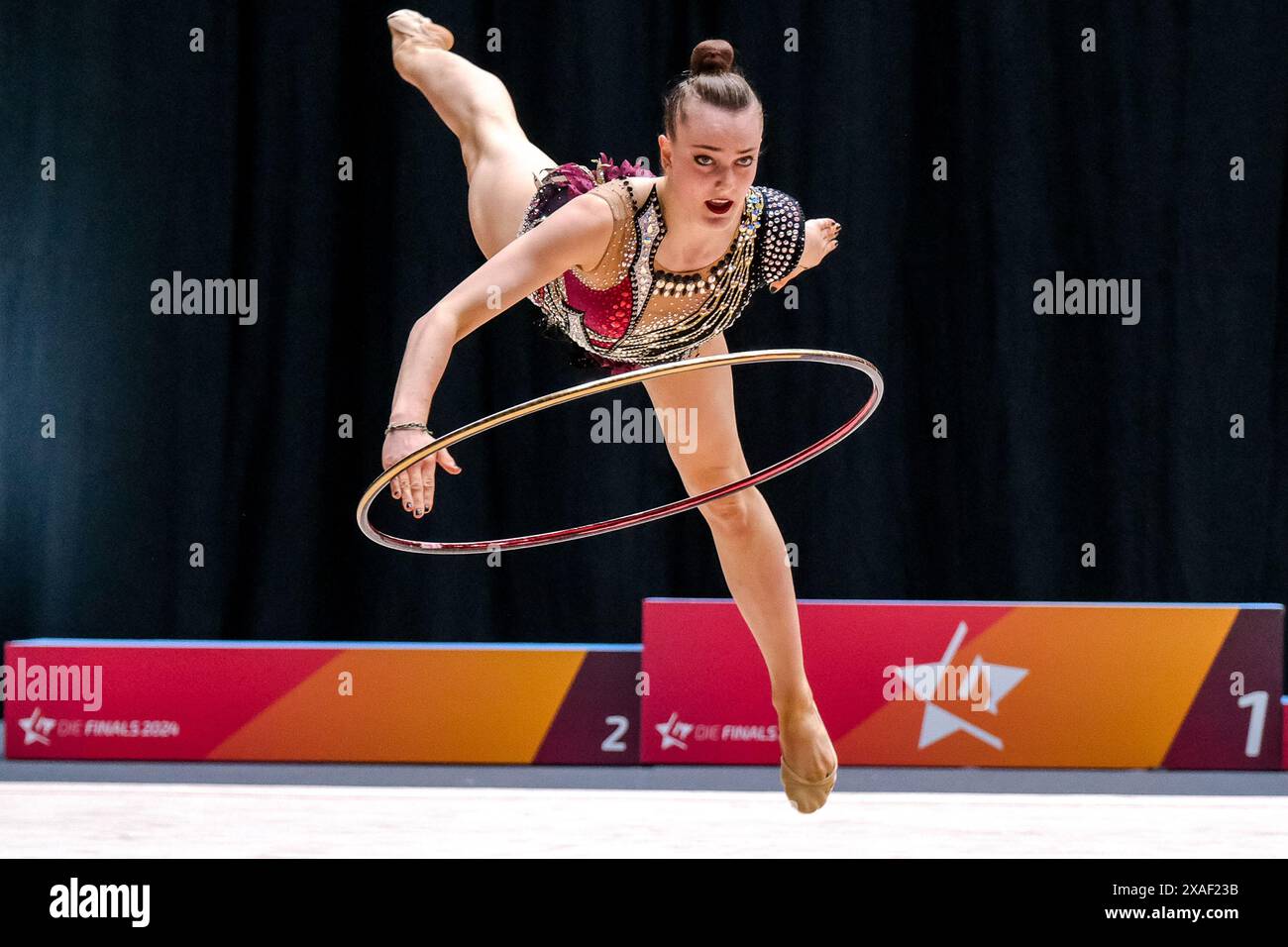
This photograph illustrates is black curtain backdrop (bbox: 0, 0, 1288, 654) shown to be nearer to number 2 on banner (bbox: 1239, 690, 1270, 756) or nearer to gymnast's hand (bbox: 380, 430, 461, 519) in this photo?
number 2 on banner (bbox: 1239, 690, 1270, 756)

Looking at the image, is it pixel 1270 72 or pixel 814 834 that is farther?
pixel 1270 72

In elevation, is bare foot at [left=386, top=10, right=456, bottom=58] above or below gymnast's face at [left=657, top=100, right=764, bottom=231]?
above

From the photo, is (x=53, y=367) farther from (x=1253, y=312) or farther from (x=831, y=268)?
(x=1253, y=312)

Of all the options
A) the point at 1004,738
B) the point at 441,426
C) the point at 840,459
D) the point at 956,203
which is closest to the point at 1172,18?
the point at 956,203

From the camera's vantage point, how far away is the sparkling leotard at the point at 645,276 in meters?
2.51

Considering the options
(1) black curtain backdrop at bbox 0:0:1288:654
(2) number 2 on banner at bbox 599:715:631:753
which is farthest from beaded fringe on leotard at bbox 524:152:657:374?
(1) black curtain backdrop at bbox 0:0:1288:654

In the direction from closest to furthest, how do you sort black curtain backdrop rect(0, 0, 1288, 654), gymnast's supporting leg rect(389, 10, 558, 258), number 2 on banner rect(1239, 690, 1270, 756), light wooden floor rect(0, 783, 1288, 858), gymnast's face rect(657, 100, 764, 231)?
gymnast's face rect(657, 100, 764, 231) → gymnast's supporting leg rect(389, 10, 558, 258) → light wooden floor rect(0, 783, 1288, 858) → number 2 on banner rect(1239, 690, 1270, 756) → black curtain backdrop rect(0, 0, 1288, 654)

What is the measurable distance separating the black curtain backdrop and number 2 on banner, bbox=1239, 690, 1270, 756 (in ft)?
2.53

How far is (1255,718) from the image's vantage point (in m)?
4.41

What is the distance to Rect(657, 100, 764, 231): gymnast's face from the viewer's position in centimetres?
235

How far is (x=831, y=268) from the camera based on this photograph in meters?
5.03

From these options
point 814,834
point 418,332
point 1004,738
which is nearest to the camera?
point 418,332

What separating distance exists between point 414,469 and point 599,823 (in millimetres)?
1638

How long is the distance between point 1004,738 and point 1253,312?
1815 millimetres
